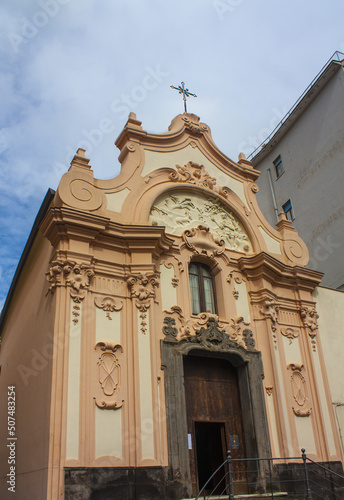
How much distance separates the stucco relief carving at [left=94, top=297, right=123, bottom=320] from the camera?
1252 centimetres

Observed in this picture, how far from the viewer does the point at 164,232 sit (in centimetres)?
1402

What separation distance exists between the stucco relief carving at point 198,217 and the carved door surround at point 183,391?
130 inches

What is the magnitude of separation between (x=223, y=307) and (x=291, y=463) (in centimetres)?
472

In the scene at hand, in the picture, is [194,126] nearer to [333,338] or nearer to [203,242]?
[203,242]

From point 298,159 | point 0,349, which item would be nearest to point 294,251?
point 298,159

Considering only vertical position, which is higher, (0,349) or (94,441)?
(0,349)

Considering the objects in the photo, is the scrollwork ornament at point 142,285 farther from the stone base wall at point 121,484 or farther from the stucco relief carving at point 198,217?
the stone base wall at point 121,484

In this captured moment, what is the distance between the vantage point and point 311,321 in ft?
53.7

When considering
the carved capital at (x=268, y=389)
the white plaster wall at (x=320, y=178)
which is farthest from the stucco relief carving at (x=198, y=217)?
the white plaster wall at (x=320, y=178)

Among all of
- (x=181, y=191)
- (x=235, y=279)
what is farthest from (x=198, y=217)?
(x=235, y=279)

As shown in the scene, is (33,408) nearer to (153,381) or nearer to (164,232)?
(153,381)

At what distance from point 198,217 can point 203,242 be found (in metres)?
1.09

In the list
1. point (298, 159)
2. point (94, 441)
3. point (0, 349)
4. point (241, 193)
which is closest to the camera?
point (94, 441)

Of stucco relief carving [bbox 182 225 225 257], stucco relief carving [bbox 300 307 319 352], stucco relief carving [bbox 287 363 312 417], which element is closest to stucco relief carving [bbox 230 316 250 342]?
stucco relief carving [bbox 287 363 312 417]
